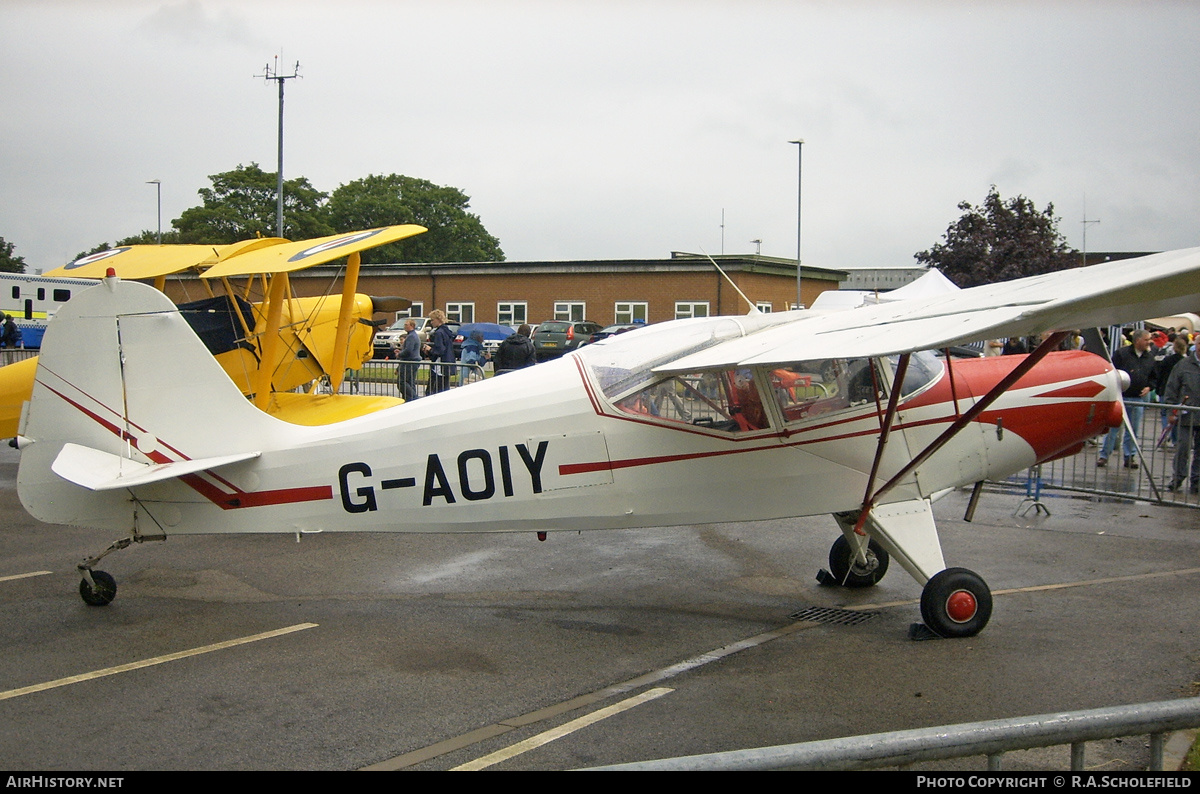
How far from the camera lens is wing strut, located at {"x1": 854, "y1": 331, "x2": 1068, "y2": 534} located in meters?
5.74

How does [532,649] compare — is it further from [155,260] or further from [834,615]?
[155,260]

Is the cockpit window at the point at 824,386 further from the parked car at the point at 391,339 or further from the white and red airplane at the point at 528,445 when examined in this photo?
the parked car at the point at 391,339

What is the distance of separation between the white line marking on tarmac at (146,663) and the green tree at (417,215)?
72.4m

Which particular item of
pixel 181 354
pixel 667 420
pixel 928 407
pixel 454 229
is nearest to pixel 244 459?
pixel 181 354

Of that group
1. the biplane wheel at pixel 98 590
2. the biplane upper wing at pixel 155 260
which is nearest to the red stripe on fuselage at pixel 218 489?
the biplane wheel at pixel 98 590

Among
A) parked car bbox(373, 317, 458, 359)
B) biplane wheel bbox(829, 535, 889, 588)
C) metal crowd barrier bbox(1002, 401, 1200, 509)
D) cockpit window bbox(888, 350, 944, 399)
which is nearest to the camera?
cockpit window bbox(888, 350, 944, 399)

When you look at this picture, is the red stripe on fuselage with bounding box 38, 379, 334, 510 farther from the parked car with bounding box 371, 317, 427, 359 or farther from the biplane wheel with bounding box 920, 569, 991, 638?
the parked car with bounding box 371, 317, 427, 359

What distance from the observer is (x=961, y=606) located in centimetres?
609

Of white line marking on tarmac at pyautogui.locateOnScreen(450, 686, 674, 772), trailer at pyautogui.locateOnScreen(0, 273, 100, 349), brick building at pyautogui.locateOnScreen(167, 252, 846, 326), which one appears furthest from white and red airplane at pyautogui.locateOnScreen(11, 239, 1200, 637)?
brick building at pyautogui.locateOnScreen(167, 252, 846, 326)

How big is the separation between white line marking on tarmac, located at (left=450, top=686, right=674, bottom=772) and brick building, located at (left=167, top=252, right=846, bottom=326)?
126ft

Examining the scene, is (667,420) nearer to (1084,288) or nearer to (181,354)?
(1084,288)

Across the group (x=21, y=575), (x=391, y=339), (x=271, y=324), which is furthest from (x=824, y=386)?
(x=391, y=339)

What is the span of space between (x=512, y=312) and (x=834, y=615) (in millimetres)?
42943

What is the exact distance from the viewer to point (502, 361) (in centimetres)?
1524
